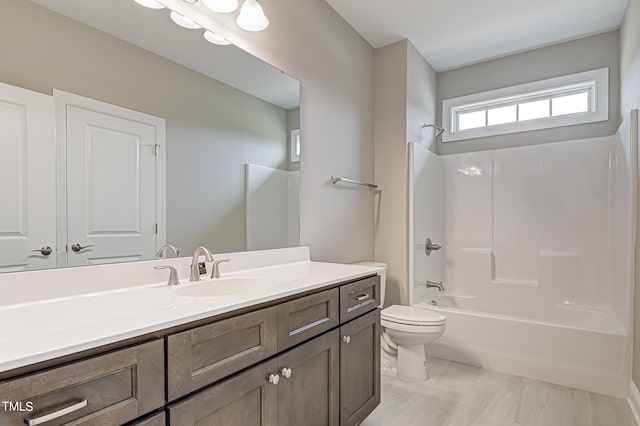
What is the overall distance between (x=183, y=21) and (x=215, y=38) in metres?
0.17

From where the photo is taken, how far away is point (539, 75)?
311cm

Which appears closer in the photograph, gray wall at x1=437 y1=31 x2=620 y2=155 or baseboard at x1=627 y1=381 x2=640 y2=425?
baseboard at x1=627 y1=381 x2=640 y2=425

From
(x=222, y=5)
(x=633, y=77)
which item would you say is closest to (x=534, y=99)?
(x=633, y=77)

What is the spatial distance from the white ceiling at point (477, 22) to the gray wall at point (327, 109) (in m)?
0.21

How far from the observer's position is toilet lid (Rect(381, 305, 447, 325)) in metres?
2.30

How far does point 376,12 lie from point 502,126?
1.62m

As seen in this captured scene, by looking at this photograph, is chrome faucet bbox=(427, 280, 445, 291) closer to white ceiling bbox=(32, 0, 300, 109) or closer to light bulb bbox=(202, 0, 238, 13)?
white ceiling bbox=(32, 0, 300, 109)

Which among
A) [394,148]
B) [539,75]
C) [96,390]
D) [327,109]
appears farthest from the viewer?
[539,75]

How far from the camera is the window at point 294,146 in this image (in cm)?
215

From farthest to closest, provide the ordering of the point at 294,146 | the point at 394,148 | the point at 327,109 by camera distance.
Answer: the point at 394,148 → the point at 327,109 → the point at 294,146

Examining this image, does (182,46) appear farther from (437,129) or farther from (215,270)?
(437,129)

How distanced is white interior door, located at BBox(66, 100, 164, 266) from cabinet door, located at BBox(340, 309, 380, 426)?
92cm

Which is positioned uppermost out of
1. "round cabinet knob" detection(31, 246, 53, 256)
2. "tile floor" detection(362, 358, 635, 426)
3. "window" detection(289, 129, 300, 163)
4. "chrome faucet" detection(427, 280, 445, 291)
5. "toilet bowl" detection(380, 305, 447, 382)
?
"window" detection(289, 129, 300, 163)

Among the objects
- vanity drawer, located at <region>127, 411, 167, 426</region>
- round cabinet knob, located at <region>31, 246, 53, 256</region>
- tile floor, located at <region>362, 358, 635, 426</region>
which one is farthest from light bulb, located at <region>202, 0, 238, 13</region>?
tile floor, located at <region>362, 358, 635, 426</region>
